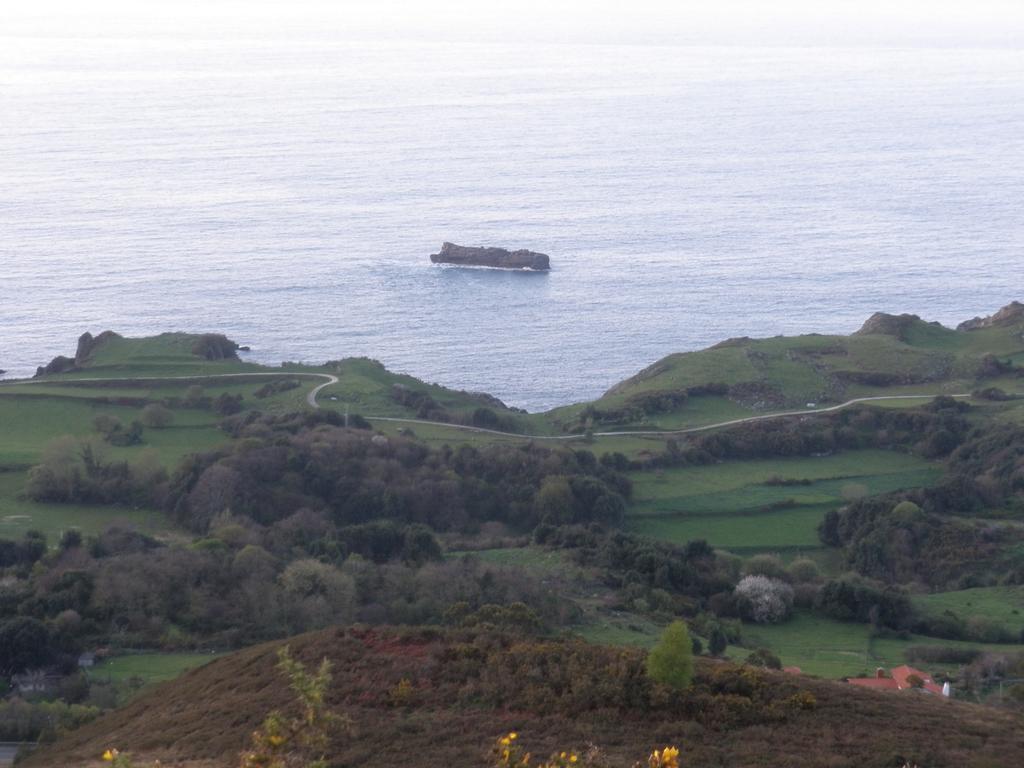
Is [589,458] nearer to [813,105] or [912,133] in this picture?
[912,133]

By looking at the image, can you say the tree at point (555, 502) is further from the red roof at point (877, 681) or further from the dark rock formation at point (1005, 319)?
the dark rock formation at point (1005, 319)

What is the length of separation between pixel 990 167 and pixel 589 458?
74.9 m

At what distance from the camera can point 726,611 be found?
30484mm

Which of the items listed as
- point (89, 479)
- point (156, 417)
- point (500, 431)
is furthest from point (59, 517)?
point (500, 431)

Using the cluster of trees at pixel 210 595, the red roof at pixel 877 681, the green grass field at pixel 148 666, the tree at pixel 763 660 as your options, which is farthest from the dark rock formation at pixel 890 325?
the green grass field at pixel 148 666

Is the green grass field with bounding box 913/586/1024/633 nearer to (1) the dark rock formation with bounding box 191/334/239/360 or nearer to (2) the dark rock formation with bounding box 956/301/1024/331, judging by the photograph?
(2) the dark rock formation with bounding box 956/301/1024/331

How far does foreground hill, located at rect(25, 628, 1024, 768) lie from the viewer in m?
15.8

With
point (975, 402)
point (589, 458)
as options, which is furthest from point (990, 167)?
point (589, 458)

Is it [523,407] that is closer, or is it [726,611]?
[726,611]

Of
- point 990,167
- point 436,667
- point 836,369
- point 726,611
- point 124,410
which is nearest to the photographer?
point 436,667

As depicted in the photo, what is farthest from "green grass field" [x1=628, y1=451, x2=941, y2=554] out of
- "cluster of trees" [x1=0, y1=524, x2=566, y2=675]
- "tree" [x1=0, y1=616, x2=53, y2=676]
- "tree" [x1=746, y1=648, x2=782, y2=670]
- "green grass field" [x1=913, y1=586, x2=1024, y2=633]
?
"tree" [x1=0, y1=616, x2=53, y2=676]

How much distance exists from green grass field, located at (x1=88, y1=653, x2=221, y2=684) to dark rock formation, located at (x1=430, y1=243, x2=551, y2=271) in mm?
52691

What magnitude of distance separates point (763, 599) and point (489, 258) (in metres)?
48.6

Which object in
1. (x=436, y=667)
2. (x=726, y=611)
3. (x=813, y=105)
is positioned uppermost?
(x=813, y=105)
